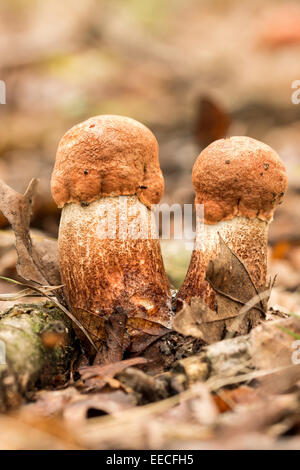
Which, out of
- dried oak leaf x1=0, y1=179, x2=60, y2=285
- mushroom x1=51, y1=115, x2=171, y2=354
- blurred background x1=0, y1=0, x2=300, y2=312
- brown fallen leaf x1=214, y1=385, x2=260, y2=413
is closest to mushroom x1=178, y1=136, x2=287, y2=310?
mushroom x1=51, y1=115, x2=171, y2=354

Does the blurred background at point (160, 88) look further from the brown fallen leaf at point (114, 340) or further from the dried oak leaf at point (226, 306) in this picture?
the dried oak leaf at point (226, 306)

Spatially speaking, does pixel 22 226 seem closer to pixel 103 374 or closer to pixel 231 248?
pixel 103 374

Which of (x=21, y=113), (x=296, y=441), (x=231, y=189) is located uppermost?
(x=21, y=113)

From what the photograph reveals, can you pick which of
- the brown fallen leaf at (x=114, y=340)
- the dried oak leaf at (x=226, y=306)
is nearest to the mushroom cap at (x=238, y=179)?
the dried oak leaf at (x=226, y=306)

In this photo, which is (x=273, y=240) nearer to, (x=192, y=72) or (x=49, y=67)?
(x=192, y=72)

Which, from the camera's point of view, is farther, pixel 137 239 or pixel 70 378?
pixel 137 239

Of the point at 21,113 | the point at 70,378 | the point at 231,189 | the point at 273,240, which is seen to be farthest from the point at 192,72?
the point at 70,378

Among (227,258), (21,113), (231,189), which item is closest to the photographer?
(227,258)
